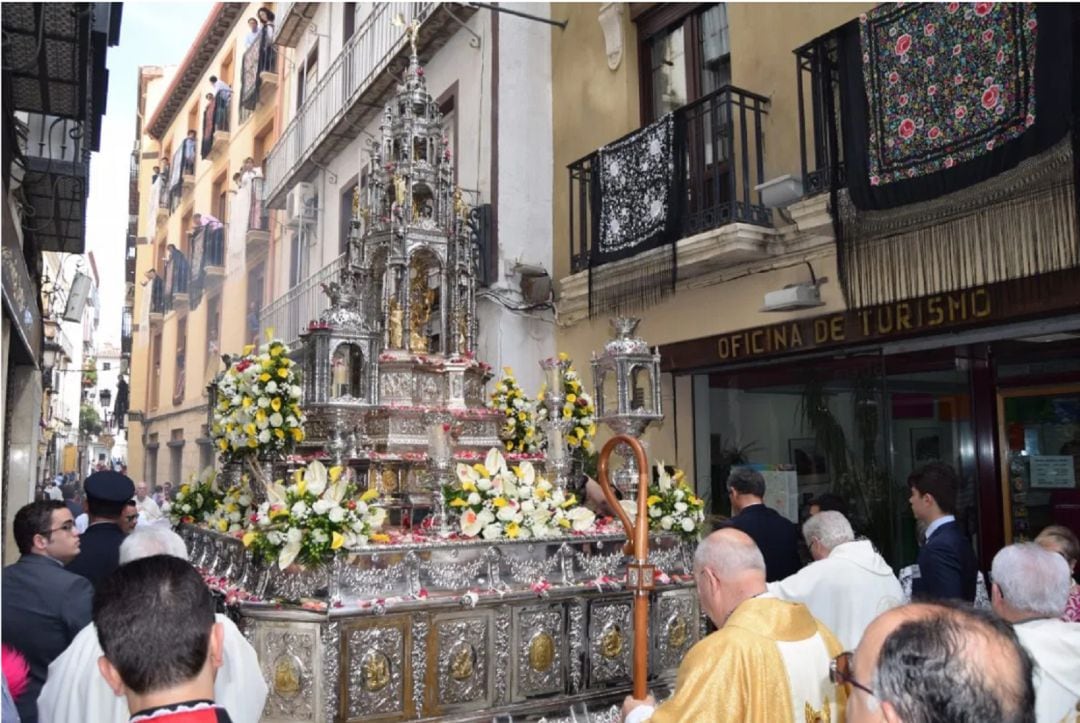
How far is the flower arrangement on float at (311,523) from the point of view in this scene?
4.43 meters

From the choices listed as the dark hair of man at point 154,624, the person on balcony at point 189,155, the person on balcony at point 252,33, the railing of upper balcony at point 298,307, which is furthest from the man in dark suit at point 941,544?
the person on balcony at point 189,155

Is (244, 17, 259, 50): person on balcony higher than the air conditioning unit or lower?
higher

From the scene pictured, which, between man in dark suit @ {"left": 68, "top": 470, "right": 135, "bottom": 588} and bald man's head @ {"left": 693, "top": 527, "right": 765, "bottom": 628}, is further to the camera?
man in dark suit @ {"left": 68, "top": 470, "right": 135, "bottom": 588}

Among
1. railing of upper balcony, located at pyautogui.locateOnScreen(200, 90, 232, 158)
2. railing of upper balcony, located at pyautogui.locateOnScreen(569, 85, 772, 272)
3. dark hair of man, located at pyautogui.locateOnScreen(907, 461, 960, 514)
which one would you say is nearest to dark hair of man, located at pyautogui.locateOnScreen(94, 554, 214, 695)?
dark hair of man, located at pyautogui.locateOnScreen(907, 461, 960, 514)

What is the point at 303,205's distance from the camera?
1518 cm

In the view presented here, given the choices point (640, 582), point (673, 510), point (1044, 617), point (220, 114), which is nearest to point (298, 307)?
point (220, 114)

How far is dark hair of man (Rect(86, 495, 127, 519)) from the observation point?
15.0ft

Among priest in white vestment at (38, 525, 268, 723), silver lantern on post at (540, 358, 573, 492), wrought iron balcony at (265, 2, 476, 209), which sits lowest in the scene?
priest in white vestment at (38, 525, 268, 723)

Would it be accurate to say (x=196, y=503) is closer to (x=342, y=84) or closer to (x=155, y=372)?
(x=342, y=84)

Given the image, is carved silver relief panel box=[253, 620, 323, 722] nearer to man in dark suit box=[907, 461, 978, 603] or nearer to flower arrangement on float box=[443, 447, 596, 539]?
flower arrangement on float box=[443, 447, 596, 539]

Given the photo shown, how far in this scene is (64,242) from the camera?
10039 mm

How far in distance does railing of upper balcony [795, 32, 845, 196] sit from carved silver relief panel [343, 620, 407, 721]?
450cm

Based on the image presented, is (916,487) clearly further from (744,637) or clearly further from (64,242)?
(64,242)

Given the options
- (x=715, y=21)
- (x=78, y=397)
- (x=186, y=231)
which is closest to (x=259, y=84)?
(x=186, y=231)
